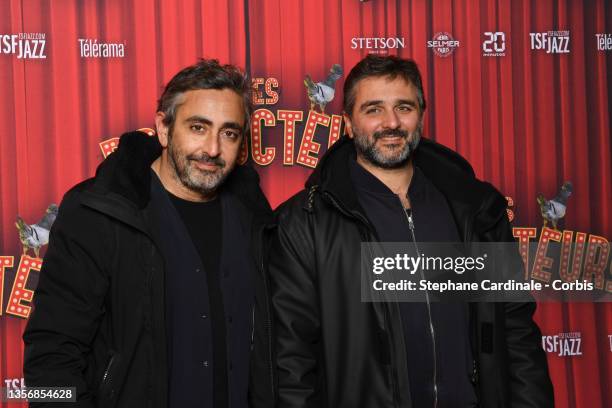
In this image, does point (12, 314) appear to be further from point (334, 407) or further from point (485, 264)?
point (485, 264)

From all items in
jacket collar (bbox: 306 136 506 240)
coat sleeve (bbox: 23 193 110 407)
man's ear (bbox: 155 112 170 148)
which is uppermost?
man's ear (bbox: 155 112 170 148)

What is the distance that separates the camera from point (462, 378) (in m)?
1.58

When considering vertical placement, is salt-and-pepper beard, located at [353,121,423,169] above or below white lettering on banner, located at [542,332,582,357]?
above

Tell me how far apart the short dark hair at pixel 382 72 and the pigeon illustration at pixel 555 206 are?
2.63 ft

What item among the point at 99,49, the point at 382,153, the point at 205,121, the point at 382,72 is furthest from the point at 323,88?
the point at 99,49

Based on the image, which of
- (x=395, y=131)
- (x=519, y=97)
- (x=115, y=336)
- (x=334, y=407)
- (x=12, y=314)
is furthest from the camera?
(x=519, y=97)

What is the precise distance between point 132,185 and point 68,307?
1.09 feet

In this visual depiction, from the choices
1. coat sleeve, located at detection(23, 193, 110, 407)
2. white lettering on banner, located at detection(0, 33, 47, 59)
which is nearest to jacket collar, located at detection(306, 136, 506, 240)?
coat sleeve, located at detection(23, 193, 110, 407)

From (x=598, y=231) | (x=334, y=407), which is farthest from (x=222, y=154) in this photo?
(x=598, y=231)

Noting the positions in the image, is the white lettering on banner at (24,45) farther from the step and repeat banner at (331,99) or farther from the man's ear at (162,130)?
the man's ear at (162,130)

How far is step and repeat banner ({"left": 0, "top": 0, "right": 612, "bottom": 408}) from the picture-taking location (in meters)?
2.03

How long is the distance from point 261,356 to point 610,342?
1.51 meters

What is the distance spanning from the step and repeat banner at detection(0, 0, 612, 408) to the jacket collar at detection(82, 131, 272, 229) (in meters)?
0.38

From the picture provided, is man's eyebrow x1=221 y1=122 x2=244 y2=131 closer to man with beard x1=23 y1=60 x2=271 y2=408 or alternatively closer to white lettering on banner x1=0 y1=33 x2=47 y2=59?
man with beard x1=23 y1=60 x2=271 y2=408
